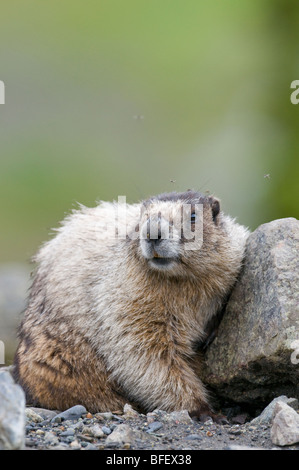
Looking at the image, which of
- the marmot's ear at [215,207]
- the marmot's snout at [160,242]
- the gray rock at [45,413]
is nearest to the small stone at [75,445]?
the gray rock at [45,413]

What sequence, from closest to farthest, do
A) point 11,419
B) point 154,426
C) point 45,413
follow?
point 11,419
point 154,426
point 45,413

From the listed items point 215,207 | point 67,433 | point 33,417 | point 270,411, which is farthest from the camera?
point 215,207

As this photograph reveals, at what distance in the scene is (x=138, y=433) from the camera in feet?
15.9

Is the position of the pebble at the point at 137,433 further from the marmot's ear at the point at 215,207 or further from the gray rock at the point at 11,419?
the marmot's ear at the point at 215,207

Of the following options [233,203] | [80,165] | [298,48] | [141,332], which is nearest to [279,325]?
[141,332]

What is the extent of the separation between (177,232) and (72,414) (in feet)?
5.16

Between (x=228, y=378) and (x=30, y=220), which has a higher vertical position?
(x=30, y=220)

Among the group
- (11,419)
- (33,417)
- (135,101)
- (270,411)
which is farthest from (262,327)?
(135,101)

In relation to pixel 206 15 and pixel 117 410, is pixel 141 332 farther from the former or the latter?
pixel 206 15

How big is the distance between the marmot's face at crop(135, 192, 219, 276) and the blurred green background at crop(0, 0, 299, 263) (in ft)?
26.3

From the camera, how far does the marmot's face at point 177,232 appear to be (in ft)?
18.0

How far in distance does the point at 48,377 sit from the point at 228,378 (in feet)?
4.90

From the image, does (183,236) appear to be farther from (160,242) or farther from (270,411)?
(270,411)
